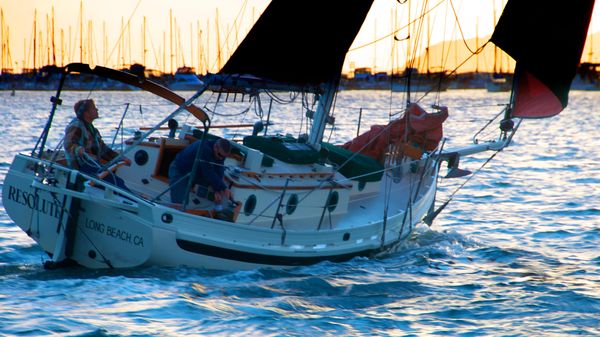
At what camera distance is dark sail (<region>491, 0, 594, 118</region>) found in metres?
19.1

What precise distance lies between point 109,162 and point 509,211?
11.8 meters

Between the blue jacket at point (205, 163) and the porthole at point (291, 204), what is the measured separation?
4.39 ft

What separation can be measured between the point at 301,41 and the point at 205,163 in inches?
137

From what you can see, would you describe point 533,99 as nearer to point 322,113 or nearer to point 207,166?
point 322,113

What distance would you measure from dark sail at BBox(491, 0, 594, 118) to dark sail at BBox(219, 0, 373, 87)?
3025 mm

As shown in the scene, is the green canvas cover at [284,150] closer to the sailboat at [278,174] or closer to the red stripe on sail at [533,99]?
the sailboat at [278,174]

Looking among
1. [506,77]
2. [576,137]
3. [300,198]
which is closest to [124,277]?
[300,198]

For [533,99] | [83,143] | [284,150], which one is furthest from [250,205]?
[533,99]

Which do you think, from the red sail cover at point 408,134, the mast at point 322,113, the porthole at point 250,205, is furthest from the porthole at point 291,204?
the red sail cover at point 408,134

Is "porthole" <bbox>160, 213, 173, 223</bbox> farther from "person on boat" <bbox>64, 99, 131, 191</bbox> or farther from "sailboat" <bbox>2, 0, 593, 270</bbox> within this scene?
"person on boat" <bbox>64, 99, 131, 191</bbox>

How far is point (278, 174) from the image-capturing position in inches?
622

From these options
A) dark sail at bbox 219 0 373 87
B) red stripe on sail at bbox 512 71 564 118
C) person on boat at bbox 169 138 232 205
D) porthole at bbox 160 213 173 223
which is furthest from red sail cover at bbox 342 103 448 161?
porthole at bbox 160 213 173 223

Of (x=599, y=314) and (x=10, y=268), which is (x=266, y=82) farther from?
(x=599, y=314)

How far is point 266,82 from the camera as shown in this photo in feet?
55.6
